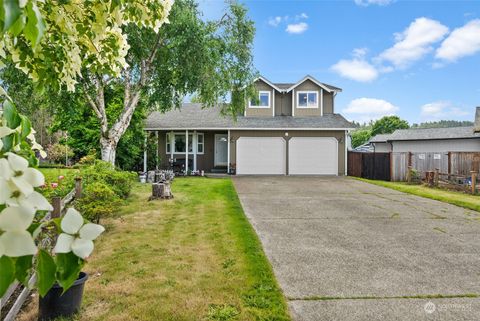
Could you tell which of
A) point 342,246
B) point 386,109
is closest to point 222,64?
point 342,246

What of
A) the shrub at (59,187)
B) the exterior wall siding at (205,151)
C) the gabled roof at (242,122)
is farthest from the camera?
the exterior wall siding at (205,151)

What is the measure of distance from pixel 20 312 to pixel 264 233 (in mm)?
4487

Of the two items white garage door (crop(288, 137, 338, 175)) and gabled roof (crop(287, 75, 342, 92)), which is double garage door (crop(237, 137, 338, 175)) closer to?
white garage door (crop(288, 137, 338, 175))

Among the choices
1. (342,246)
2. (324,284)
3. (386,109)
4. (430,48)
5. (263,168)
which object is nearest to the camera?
(324,284)

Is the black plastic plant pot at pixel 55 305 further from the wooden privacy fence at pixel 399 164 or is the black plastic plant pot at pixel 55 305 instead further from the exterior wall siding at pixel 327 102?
the exterior wall siding at pixel 327 102

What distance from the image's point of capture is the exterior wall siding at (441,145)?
2694cm

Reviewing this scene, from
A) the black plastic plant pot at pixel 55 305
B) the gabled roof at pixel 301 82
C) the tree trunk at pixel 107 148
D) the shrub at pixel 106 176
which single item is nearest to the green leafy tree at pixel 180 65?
the tree trunk at pixel 107 148

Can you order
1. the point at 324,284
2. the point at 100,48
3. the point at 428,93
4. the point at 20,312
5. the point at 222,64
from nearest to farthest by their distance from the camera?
the point at 100,48 < the point at 20,312 < the point at 324,284 < the point at 222,64 < the point at 428,93

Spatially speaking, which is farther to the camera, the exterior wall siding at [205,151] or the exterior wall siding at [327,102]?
the exterior wall siding at [327,102]

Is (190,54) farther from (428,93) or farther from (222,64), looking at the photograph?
(428,93)

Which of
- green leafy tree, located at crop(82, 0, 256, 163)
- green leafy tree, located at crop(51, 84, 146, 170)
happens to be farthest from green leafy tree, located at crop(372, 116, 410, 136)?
green leafy tree, located at crop(82, 0, 256, 163)

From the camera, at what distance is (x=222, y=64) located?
14477 millimetres

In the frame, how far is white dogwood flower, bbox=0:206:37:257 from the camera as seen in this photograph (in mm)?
757

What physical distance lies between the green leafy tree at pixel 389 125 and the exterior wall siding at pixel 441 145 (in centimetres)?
3149
